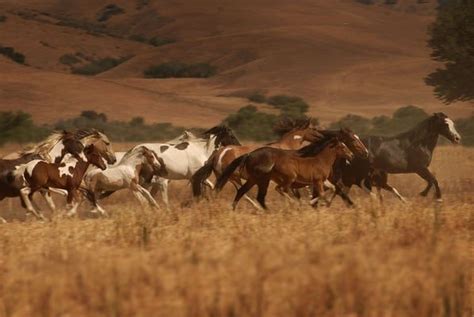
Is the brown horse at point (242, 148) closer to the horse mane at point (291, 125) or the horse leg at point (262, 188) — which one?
the horse mane at point (291, 125)

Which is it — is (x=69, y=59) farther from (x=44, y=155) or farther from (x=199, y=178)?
(x=199, y=178)

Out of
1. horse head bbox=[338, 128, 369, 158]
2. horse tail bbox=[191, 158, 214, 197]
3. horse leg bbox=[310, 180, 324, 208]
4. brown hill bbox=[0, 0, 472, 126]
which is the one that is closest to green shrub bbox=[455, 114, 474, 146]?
brown hill bbox=[0, 0, 472, 126]

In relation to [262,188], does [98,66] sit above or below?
below

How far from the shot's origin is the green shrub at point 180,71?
11288 centimetres

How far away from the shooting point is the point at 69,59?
398ft

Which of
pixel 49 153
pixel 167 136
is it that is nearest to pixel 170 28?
pixel 167 136

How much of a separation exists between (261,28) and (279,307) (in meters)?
136

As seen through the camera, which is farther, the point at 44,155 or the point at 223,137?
the point at 223,137

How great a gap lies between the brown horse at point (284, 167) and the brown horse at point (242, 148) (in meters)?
1.02

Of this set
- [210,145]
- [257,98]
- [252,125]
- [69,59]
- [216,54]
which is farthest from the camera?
[69,59]

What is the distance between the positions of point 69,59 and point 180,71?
1506 centimetres

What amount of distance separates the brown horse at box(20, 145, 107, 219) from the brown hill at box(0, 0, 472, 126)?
5329cm

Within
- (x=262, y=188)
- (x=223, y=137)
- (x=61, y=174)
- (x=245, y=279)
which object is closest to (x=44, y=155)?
(x=61, y=174)

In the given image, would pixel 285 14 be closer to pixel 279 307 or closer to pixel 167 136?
pixel 167 136
